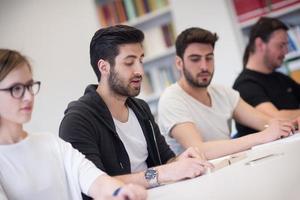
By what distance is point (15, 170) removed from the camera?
1.04 metres

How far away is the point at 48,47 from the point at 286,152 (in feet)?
6.65

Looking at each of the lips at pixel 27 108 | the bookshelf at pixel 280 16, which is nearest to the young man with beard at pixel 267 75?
the bookshelf at pixel 280 16

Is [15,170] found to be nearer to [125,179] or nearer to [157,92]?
[125,179]

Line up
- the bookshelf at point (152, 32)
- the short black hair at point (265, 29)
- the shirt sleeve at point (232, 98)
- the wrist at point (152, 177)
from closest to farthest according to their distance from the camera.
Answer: the wrist at point (152, 177) → the shirt sleeve at point (232, 98) → the short black hair at point (265, 29) → the bookshelf at point (152, 32)

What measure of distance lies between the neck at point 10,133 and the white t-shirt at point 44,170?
0.06ft

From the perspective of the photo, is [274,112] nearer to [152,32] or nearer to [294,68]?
[294,68]

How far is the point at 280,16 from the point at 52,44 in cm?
187

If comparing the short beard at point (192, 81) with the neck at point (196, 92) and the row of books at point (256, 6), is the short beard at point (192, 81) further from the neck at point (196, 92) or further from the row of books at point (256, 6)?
the row of books at point (256, 6)

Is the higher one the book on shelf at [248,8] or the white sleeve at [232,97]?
the book on shelf at [248,8]

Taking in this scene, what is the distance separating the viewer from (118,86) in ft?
4.98

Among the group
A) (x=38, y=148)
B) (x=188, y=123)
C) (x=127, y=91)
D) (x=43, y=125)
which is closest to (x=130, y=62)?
(x=127, y=91)

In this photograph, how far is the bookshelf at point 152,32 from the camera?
3395mm

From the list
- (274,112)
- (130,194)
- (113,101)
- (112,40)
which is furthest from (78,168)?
(274,112)

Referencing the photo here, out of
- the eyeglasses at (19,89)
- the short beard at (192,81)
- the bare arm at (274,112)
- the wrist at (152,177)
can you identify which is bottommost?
the bare arm at (274,112)
